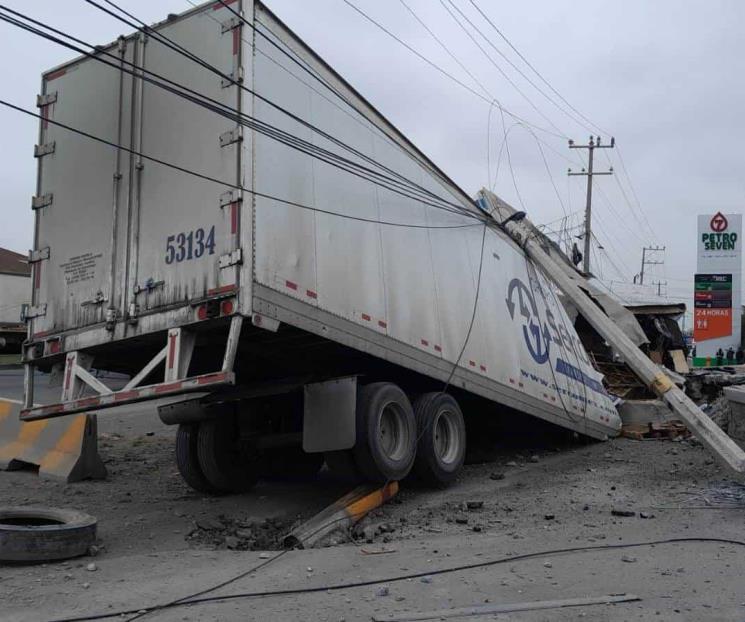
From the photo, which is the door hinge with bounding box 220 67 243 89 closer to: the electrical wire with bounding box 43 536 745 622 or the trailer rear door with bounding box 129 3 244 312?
the trailer rear door with bounding box 129 3 244 312

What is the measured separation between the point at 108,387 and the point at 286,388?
1783 mm

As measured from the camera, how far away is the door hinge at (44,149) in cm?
756

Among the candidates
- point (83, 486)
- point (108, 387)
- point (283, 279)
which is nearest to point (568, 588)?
point (283, 279)

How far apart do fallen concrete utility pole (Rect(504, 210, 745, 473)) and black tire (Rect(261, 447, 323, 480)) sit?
4.53 metres

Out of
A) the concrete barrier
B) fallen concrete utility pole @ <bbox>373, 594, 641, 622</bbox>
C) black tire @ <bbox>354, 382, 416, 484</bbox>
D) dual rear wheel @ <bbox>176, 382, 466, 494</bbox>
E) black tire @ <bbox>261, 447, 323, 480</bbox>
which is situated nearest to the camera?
fallen concrete utility pole @ <bbox>373, 594, 641, 622</bbox>

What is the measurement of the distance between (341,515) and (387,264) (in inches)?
102

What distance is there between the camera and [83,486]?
921 centimetres

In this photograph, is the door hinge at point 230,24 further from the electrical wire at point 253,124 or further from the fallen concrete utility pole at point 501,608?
the fallen concrete utility pole at point 501,608

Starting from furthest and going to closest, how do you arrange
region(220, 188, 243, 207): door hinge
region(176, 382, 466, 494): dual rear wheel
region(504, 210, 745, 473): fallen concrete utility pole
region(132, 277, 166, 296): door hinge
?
region(504, 210, 745, 473): fallen concrete utility pole → region(176, 382, 466, 494): dual rear wheel → region(132, 277, 166, 296): door hinge → region(220, 188, 243, 207): door hinge

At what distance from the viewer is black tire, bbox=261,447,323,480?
9.79m

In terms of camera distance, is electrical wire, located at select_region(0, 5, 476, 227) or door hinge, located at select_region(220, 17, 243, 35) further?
door hinge, located at select_region(220, 17, 243, 35)

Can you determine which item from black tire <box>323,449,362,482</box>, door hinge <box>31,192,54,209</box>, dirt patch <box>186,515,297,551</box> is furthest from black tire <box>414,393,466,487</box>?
door hinge <box>31,192,54,209</box>

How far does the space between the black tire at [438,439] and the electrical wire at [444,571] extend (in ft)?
9.07

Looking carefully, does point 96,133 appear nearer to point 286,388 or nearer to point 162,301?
point 162,301
